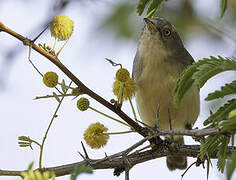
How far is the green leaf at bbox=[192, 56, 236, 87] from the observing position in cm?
183

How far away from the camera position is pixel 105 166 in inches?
111

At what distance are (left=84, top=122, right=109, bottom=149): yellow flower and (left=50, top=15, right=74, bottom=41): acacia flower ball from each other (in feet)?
1.93

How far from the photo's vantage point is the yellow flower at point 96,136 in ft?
8.20

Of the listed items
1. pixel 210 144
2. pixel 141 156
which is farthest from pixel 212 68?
pixel 141 156

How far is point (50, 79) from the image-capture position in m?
2.25

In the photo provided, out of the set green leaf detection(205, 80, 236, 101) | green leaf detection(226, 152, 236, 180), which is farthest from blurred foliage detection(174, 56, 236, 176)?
green leaf detection(226, 152, 236, 180)

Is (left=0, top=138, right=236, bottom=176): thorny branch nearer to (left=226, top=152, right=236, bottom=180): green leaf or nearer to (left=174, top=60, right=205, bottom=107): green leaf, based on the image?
(left=174, top=60, right=205, bottom=107): green leaf

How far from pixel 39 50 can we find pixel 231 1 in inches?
121

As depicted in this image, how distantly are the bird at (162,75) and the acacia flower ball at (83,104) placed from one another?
6.80 ft

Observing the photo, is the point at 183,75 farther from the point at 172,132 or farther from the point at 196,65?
the point at 172,132

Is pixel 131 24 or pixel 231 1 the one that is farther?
pixel 131 24

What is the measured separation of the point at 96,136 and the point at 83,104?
28 cm

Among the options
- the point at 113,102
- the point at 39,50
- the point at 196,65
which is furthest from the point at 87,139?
the point at 196,65

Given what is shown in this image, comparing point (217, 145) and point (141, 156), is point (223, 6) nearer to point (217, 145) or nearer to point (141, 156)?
point (217, 145)
